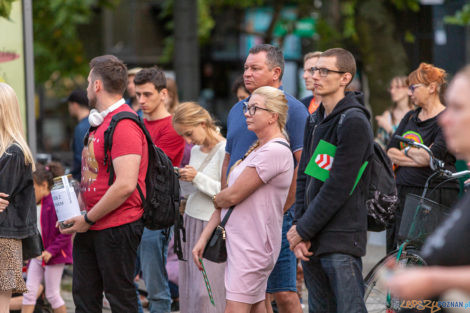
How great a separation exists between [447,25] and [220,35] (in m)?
12.9

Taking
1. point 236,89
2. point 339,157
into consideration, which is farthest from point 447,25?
point 339,157

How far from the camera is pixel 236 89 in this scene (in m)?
7.15

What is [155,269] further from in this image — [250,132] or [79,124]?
[79,124]

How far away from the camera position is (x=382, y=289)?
5.32 metres

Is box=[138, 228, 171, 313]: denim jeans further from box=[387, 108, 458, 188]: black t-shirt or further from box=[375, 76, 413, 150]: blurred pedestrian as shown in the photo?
box=[375, 76, 413, 150]: blurred pedestrian

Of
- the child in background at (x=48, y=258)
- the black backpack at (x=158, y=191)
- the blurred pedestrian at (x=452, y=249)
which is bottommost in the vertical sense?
the child in background at (x=48, y=258)

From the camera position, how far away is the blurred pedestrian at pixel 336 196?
12.7 feet

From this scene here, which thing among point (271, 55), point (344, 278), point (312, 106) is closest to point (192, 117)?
point (271, 55)

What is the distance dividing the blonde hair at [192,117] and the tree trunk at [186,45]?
4640 mm

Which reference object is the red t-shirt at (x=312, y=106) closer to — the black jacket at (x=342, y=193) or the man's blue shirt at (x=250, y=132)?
the man's blue shirt at (x=250, y=132)

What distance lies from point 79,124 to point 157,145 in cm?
197

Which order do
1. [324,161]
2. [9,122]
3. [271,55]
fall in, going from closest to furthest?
[324,161] → [9,122] → [271,55]

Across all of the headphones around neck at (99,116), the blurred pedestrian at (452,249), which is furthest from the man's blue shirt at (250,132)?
the blurred pedestrian at (452,249)

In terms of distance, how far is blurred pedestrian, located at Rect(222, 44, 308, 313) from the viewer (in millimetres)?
4895
